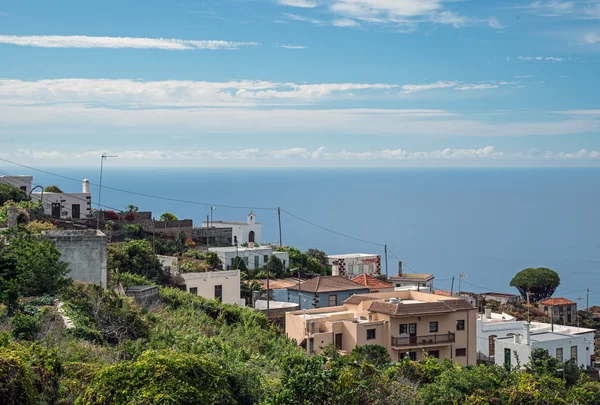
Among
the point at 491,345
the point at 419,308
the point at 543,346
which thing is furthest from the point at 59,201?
the point at 543,346

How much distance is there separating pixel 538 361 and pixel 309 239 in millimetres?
146411

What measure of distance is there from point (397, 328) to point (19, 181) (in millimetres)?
24313

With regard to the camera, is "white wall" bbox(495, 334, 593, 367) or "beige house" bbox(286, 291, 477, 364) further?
"white wall" bbox(495, 334, 593, 367)

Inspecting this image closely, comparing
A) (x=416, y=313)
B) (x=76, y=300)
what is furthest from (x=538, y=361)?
(x=76, y=300)

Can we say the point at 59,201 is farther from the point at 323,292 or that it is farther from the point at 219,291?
the point at 323,292

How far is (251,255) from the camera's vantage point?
1823 inches

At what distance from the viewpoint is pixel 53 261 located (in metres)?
20.0

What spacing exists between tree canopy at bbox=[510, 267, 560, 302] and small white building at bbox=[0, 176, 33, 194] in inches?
1456

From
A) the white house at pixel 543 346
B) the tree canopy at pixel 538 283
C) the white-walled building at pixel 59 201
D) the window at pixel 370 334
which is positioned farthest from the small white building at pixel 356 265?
the window at pixel 370 334

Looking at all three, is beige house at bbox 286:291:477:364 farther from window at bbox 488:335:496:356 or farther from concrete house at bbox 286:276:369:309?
concrete house at bbox 286:276:369:309

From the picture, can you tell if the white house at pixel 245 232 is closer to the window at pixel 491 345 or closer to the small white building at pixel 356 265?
the small white building at pixel 356 265

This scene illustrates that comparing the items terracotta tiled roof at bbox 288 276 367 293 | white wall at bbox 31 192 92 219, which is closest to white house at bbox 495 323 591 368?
terracotta tiled roof at bbox 288 276 367 293

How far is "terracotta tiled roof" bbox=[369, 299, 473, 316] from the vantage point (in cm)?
3144

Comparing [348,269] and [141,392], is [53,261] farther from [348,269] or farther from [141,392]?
[348,269]
